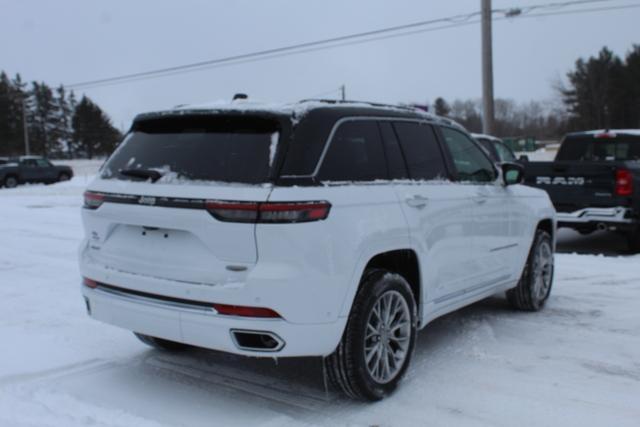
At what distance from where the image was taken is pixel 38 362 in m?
4.64

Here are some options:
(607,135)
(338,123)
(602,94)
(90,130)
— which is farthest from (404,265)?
(90,130)

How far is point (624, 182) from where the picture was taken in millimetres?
9062

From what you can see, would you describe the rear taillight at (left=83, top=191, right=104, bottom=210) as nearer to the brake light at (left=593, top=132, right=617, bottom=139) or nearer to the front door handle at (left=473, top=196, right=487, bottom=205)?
the front door handle at (left=473, top=196, right=487, bottom=205)

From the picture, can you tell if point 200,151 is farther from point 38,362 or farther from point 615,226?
point 615,226

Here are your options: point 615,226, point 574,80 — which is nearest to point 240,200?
point 615,226

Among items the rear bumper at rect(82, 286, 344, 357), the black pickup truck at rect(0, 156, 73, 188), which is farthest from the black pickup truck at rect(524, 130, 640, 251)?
the black pickup truck at rect(0, 156, 73, 188)

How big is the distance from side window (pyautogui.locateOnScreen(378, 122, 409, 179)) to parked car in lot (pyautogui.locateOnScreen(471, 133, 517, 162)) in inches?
312

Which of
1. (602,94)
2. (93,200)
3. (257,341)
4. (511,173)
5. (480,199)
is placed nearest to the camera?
(257,341)

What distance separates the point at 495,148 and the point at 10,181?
1122 inches

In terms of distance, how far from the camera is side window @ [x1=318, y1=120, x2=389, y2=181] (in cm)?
373

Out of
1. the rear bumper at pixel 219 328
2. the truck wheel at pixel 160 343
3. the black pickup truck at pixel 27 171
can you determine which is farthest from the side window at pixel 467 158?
the black pickup truck at pixel 27 171

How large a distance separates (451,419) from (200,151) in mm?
2173

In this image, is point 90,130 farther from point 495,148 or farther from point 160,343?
point 160,343

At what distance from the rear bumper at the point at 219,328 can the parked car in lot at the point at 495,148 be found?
29.9 feet
